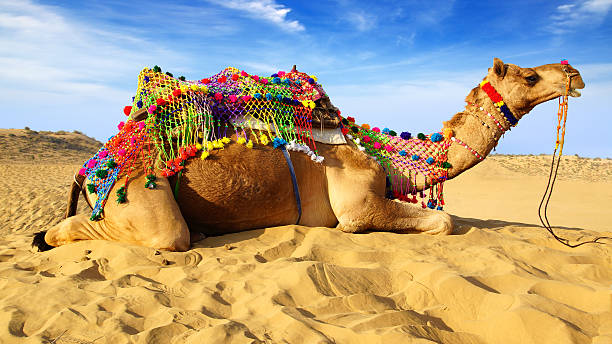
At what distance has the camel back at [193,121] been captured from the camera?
14.2ft

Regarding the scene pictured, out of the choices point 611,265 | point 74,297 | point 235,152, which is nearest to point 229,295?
point 74,297

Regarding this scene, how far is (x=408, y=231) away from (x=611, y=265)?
1758mm

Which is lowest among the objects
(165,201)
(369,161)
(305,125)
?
(165,201)

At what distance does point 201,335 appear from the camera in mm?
2289

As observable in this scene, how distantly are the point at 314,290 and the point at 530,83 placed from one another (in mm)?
3749

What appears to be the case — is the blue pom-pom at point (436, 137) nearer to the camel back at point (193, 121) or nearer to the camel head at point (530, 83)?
the camel head at point (530, 83)

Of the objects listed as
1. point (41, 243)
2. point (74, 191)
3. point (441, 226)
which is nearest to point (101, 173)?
point (74, 191)

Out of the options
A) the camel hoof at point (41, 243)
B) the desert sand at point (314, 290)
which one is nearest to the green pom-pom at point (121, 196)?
the desert sand at point (314, 290)

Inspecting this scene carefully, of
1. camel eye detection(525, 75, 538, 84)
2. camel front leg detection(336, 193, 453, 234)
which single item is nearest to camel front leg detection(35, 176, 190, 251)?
camel front leg detection(336, 193, 453, 234)

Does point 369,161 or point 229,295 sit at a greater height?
point 369,161

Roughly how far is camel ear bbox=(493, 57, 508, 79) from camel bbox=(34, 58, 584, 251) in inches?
0.4

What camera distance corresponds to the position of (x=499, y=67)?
5148 millimetres

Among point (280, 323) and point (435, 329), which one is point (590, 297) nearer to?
point (435, 329)

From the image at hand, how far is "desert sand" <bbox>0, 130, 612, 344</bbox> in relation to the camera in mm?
2367
